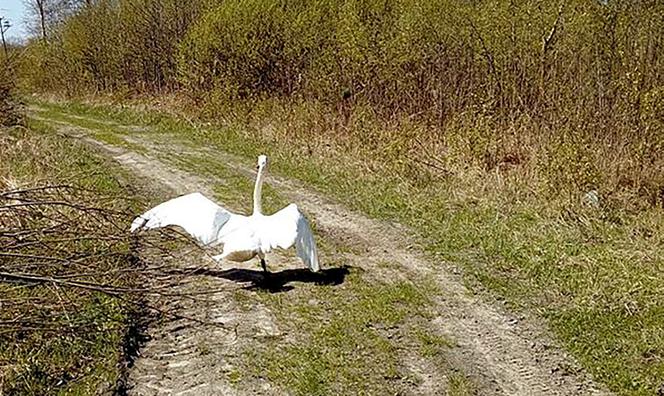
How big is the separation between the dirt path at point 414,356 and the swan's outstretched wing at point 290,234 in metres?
0.57

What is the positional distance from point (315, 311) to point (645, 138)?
5509 mm

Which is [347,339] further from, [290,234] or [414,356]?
[290,234]

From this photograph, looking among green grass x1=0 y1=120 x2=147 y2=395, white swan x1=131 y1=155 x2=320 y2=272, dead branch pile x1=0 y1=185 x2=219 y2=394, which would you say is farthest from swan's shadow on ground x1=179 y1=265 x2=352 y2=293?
green grass x1=0 y1=120 x2=147 y2=395

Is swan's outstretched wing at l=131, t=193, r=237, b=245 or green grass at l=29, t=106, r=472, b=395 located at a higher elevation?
swan's outstretched wing at l=131, t=193, r=237, b=245

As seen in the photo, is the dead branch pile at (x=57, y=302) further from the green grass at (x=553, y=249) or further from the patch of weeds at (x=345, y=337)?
the green grass at (x=553, y=249)

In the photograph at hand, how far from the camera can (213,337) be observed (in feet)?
17.4

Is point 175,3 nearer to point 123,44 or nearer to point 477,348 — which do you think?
point 123,44

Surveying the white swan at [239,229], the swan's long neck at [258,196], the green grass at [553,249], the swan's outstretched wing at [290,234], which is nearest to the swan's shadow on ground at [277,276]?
the white swan at [239,229]

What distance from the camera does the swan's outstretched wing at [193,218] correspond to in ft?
20.2

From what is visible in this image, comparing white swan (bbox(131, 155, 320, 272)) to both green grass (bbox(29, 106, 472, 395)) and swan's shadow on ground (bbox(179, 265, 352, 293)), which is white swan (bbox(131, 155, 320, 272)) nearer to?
swan's shadow on ground (bbox(179, 265, 352, 293))

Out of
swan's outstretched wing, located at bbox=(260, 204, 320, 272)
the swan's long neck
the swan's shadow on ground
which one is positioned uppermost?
the swan's long neck

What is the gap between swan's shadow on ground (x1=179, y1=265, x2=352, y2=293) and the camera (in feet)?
21.0

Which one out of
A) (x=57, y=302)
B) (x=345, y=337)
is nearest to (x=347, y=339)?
(x=345, y=337)

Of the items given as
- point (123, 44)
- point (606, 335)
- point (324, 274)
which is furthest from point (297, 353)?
point (123, 44)
